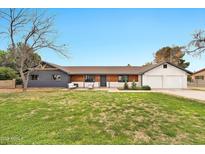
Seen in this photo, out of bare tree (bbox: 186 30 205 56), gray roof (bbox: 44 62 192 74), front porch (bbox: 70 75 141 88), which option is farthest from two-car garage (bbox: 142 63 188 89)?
bare tree (bbox: 186 30 205 56)

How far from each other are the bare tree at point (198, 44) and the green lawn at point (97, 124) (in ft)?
20.9

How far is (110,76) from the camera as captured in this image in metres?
28.0

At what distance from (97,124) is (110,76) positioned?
21.8 meters

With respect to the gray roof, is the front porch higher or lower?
lower

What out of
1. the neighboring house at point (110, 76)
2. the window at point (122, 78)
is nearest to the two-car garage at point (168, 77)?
the neighboring house at point (110, 76)

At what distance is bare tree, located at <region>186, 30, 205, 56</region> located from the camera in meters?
13.4

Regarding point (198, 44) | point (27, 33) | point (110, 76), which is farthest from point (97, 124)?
point (110, 76)

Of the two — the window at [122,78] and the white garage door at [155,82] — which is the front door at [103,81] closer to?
the window at [122,78]

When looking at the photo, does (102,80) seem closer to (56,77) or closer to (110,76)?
(110,76)

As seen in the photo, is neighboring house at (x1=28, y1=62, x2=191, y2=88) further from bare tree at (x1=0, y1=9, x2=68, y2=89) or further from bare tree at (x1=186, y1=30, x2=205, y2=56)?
bare tree at (x1=186, y1=30, x2=205, y2=56)

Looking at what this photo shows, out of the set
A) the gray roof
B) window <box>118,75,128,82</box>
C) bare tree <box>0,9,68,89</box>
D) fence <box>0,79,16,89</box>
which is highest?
bare tree <box>0,9,68,89</box>

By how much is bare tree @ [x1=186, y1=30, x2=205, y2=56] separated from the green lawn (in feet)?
20.9

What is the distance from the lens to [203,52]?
43.9ft

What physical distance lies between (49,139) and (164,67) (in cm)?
2326
